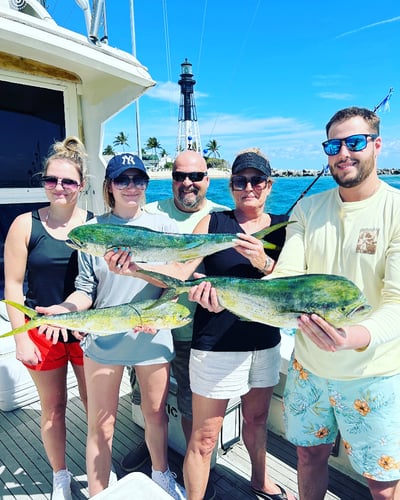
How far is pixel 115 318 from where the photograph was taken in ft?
4.90

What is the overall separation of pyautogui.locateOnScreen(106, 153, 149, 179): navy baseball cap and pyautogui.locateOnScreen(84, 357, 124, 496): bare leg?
0.89 meters

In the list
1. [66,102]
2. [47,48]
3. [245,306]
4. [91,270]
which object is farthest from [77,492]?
[66,102]

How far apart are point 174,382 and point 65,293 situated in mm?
969

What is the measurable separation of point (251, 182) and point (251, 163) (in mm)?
→ 89

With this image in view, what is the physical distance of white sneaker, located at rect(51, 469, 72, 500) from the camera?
6.63 ft

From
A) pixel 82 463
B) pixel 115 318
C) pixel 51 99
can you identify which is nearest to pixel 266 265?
pixel 115 318

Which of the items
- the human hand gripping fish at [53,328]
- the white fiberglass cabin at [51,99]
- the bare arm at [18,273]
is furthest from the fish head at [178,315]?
the white fiberglass cabin at [51,99]

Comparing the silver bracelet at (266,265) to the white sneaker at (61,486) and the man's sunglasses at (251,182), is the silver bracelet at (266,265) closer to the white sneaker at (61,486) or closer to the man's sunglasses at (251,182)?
the man's sunglasses at (251,182)

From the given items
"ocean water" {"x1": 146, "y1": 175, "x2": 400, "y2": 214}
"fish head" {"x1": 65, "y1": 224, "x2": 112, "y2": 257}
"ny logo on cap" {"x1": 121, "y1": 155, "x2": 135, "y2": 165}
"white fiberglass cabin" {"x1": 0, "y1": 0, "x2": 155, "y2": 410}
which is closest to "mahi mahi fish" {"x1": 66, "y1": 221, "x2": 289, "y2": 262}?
"fish head" {"x1": 65, "y1": 224, "x2": 112, "y2": 257}

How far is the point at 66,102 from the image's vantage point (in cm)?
363

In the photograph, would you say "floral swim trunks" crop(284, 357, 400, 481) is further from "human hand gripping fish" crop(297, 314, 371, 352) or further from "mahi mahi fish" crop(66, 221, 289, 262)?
"mahi mahi fish" crop(66, 221, 289, 262)

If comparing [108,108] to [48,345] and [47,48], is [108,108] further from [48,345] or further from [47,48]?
[48,345]

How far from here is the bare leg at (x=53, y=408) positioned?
6.33 feet

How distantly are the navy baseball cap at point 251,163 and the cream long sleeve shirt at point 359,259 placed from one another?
0.32 m
